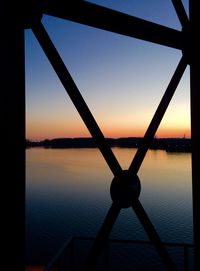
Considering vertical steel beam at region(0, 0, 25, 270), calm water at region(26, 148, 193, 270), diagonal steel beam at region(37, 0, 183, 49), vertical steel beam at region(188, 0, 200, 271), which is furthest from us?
calm water at region(26, 148, 193, 270)

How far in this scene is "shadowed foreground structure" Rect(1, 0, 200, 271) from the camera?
1236 mm

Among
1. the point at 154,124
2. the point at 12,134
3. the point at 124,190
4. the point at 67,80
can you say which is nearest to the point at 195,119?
→ the point at 154,124

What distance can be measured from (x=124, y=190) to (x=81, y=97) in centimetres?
Answer: 52

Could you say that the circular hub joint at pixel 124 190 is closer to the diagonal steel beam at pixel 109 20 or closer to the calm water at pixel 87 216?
the diagonal steel beam at pixel 109 20

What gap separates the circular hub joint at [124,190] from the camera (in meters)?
1.60

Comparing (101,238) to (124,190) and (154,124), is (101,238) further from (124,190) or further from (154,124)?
(154,124)

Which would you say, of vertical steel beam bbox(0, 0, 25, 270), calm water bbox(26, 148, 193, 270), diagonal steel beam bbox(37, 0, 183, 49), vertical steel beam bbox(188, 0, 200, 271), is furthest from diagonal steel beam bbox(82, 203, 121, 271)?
calm water bbox(26, 148, 193, 270)

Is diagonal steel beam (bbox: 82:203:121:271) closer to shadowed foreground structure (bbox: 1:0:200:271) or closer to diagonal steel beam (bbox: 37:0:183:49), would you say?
shadowed foreground structure (bbox: 1:0:200:271)

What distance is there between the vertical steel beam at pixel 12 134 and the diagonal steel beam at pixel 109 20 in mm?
269

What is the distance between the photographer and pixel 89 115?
5.16 ft

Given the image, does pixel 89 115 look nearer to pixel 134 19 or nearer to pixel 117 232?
pixel 134 19

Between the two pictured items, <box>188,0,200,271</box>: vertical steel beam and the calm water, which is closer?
<box>188,0,200,271</box>: vertical steel beam

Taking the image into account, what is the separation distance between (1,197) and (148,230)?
34.9 inches

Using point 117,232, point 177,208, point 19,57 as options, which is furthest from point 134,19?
point 177,208
